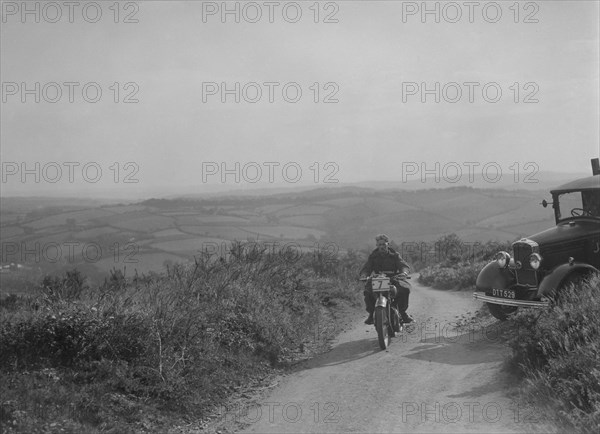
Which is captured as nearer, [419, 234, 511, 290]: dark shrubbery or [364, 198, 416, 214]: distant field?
[419, 234, 511, 290]: dark shrubbery

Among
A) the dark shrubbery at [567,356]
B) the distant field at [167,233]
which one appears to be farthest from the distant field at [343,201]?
the dark shrubbery at [567,356]

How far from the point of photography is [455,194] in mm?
54719

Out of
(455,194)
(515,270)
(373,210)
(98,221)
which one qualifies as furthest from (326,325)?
(455,194)

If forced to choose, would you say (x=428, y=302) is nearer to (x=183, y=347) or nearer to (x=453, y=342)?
(x=453, y=342)

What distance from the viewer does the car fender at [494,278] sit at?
10695mm

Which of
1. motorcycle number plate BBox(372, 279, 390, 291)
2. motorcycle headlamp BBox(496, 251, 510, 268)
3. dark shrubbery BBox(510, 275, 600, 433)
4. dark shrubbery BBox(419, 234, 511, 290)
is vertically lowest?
dark shrubbery BBox(419, 234, 511, 290)

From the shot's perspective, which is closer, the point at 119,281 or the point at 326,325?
the point at 119,281

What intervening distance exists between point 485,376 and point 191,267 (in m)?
6.01

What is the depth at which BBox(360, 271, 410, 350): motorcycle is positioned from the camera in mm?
9852

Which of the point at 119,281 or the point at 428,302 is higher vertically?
the point at 119,281

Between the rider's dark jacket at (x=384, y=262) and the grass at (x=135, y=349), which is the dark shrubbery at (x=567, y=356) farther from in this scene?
the grass at (x=135, y=349)

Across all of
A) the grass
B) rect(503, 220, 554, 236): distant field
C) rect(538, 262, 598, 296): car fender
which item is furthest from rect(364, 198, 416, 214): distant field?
the grass

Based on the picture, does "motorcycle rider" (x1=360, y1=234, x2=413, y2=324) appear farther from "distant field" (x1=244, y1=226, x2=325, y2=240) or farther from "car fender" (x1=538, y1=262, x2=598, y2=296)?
"distant field" (x1=244, y1=226, x2=325, y2=240)

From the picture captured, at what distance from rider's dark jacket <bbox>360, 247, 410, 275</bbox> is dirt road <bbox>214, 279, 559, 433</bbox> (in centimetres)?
134
